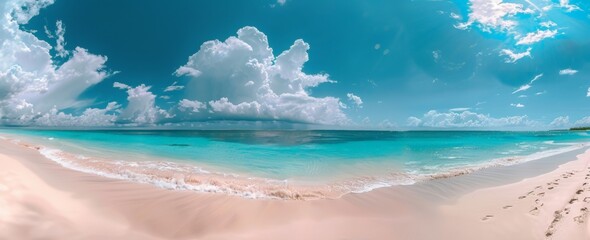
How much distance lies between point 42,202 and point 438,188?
10479 mm

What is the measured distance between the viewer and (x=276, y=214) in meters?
6.16

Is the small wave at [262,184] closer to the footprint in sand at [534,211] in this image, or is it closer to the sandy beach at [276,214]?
the sandy beach at [276,214]

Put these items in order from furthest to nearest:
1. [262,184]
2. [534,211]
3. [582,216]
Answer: [262,184] → [534,211] → [582,216]

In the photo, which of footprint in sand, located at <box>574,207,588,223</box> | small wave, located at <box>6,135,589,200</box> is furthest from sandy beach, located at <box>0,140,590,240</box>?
small wave, located at <box>6,135,589,200</box>

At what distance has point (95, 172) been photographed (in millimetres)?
10836

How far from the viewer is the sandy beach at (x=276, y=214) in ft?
16.3

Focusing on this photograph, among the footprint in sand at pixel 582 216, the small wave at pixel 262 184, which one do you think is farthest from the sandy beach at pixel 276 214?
the small wave at pixel 262 184

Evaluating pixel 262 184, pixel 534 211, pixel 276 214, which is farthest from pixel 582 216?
pixel 262 184

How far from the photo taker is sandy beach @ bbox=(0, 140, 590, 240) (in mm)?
4957

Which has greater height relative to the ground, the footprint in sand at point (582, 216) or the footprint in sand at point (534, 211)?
the footprint in sand at point (582, 216)

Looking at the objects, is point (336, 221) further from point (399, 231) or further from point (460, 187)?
point (460, 187)

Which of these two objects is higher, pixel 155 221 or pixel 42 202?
pixel 42 202

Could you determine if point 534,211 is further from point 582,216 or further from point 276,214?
point 276,214

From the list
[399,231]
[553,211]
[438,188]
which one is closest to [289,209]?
[399,231]
